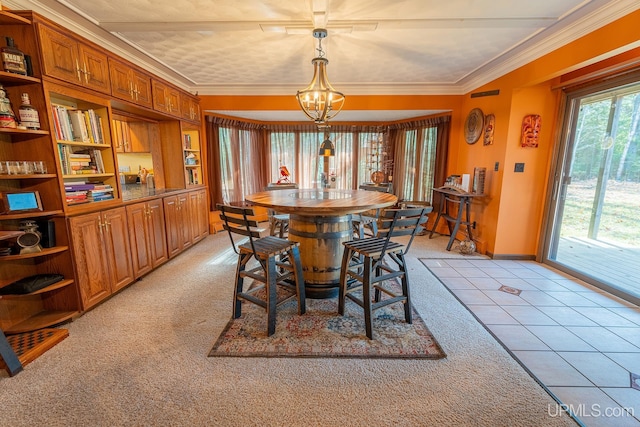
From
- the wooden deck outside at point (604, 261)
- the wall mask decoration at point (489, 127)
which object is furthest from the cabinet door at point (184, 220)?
the wooden deck outside at point (604, 261)

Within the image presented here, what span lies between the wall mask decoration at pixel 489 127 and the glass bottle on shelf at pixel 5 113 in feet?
15.2

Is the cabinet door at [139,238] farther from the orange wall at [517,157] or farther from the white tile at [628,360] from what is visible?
the orange wall at [517,157]

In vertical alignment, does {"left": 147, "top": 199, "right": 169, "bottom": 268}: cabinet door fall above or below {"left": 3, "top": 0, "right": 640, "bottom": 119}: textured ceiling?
below

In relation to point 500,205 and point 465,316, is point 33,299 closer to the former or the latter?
point 465,316

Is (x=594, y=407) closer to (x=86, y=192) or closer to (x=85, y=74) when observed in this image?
(x=86, y=192)

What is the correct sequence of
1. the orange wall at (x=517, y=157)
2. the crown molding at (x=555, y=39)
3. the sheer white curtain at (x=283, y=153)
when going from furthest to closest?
the sheer white curtain at (x=283, y=153), the orange wall at (x=517, y=157), the crown molding at (x=555, y=39)

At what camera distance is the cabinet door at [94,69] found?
7.13ft

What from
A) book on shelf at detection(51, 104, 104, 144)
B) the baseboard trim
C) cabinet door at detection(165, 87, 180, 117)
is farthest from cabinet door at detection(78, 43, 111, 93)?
the baseboard trim

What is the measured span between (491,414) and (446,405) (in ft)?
0.67

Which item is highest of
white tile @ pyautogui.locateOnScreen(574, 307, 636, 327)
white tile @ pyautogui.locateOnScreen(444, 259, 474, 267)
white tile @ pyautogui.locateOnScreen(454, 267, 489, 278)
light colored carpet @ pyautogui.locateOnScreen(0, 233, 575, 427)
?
white tile @ pyautogui.locateOnScreen(444, 259, 474, 267)

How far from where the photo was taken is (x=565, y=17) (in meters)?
2.20

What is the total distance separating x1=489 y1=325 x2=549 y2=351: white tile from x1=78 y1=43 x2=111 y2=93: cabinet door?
376 cm

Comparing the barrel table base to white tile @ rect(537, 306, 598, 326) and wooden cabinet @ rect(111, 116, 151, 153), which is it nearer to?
white tile @ rect(537, 306, 598, 326)

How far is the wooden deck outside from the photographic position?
2.63 meters
